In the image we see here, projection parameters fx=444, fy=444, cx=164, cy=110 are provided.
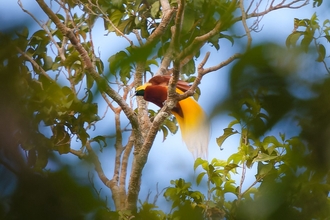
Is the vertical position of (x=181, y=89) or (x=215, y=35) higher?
(x=181, y=89)

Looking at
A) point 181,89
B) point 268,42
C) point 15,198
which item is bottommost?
point 15,198

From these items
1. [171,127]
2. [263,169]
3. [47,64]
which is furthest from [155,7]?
[263,169]

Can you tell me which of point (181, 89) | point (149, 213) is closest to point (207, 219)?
point (149, 213)

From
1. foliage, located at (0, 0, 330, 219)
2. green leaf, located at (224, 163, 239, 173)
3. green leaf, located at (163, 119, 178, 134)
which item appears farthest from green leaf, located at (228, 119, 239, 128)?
green leaf, located at (163, 119, 178, 134)

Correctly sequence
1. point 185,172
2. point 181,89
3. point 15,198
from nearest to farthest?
→ point 15,198, point 185,172, point 181,89

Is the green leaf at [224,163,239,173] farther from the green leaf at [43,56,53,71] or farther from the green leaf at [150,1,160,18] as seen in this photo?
the green leaf at [150,1,160,18]

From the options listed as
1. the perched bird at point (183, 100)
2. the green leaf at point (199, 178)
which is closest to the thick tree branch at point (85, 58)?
the green leaf at point (199, 178)

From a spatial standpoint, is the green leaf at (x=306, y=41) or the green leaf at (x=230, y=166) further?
the green leaf at (x=230, y=166)

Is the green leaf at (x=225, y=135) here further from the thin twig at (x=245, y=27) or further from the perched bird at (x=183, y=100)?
the perched bird at (x=183, y=100)

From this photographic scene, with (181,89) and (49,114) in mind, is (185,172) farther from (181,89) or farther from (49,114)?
(181,89)

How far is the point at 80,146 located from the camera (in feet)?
1.20

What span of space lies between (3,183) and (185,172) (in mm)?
157

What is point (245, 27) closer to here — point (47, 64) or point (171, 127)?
point (47, 64)

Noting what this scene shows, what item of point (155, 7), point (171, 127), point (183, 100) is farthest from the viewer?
point (183, 100)
